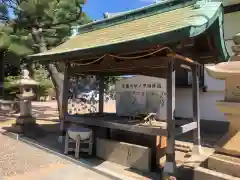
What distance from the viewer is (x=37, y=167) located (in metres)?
5.51

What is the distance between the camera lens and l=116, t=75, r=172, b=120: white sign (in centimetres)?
748

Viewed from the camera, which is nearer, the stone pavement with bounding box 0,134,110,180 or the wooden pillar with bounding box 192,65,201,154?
the stone pavement with bounding box 0,134,110,180

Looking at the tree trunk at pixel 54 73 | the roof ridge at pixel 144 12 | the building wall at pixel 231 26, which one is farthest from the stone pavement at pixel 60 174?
the building wall at pixel 231 26

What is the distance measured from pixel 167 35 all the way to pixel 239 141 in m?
1.90

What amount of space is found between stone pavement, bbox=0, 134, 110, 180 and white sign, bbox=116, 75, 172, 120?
267 centimetres

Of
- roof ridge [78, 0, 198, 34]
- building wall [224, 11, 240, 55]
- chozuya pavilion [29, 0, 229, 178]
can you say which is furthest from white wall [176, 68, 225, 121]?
roof ridge [78, 0, 198, 34]

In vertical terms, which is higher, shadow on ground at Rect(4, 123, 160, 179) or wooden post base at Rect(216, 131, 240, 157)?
wooden post base at Rect(216, 131, 240, 157)

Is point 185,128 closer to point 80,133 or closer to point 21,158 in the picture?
point 80,133

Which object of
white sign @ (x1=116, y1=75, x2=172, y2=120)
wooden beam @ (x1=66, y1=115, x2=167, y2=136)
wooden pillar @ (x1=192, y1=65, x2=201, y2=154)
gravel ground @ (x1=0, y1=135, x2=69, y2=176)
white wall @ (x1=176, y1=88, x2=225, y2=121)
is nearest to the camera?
wooden beam @ (x1=66, y1=115, x2=167, y2=136)

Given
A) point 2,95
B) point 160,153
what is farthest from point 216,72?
point 2,95

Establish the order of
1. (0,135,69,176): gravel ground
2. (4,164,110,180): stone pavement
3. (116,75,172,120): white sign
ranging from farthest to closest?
(116,75,172,120): white sign
(0,135,69,176): gravel ground
(4,164,110,180): stone pavement

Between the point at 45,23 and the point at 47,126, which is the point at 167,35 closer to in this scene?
the point at 47,126

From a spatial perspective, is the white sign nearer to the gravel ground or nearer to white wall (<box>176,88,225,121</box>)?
white wall (<box>176,88,225,121</box>)

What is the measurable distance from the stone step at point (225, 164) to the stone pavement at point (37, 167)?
2.35 meters
